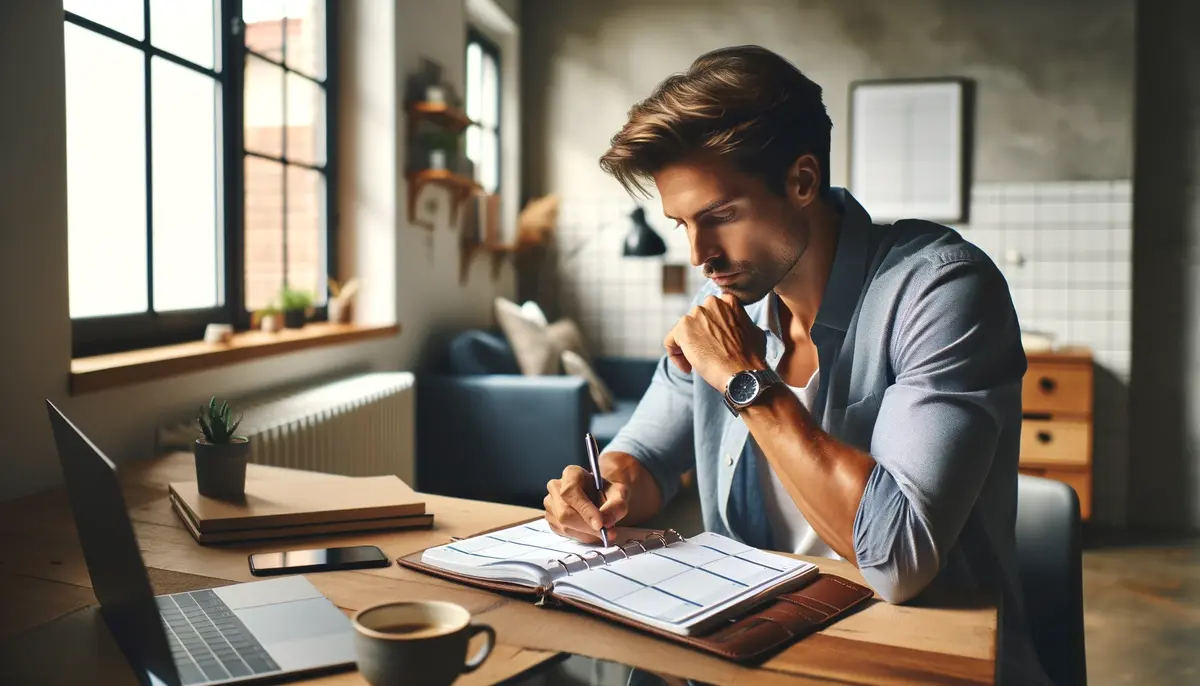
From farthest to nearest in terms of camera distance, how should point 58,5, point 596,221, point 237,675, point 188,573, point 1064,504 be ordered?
point 596,221
point 58,5
point 1064,504
point 188,573
point 237,675

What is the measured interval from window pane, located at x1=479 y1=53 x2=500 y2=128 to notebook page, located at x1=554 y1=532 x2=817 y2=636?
4034 mm

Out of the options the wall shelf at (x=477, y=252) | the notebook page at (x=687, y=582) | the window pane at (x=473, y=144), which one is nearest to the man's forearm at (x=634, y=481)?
the notebook page at (x=687, y=582)

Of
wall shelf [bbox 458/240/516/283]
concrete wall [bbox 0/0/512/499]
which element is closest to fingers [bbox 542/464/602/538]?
concrete wall [bbox 0/0/512/499]

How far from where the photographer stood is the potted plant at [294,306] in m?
2.99

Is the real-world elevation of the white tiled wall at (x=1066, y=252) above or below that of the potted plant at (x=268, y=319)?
above

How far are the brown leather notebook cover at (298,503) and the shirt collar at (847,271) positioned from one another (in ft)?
2.14

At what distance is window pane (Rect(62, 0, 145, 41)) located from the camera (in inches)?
82.8

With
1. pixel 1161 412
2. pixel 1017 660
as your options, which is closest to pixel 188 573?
pixel 1017 660

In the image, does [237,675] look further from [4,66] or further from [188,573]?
[4,66]

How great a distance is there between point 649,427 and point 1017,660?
64cm

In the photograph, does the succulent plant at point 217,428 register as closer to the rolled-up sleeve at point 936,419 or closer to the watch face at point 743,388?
the watch face at point 743,388

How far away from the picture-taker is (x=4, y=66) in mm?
1638

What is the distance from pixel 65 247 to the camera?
5.96 ft

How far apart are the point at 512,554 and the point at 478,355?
8.90ft
